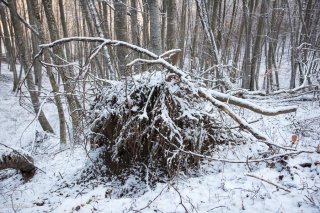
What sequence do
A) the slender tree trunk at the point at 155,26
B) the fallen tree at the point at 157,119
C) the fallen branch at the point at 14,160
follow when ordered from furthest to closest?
the slender tree trunk at the point at 155,26, the fallen branch at the point at 14,160, the fallen tree at the point at 157,119

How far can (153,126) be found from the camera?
11.1ft

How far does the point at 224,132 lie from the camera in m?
3.91

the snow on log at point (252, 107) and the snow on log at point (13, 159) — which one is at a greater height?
the snow on log at point (252, 107)

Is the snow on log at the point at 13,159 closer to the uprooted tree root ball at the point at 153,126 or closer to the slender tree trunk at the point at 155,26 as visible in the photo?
the uprooted tree root ball at the point at 153,126

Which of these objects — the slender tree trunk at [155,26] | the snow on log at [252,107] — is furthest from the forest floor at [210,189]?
the slender tree trunk at [155,26]

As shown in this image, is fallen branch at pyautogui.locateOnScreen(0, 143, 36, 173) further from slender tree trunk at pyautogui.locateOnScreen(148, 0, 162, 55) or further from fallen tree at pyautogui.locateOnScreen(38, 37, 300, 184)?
slender tree trunk at pyautogui.locateOnScreen(148, 0, 162, 55)

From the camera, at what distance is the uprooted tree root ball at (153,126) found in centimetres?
345

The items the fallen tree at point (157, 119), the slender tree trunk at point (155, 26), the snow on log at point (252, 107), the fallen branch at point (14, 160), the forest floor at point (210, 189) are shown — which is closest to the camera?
the forest floor at point (210, 189)

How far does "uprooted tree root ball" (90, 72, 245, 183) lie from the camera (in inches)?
136

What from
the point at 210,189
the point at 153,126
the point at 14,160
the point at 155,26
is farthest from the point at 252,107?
the point at 14,160

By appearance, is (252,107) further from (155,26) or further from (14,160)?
(14,160)

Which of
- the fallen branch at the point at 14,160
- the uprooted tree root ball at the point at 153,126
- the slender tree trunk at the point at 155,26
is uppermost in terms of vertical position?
the slender tree trunk at the point at 155,26

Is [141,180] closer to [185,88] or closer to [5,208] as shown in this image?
[185,88]

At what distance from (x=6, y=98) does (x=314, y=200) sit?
16.7 metres
